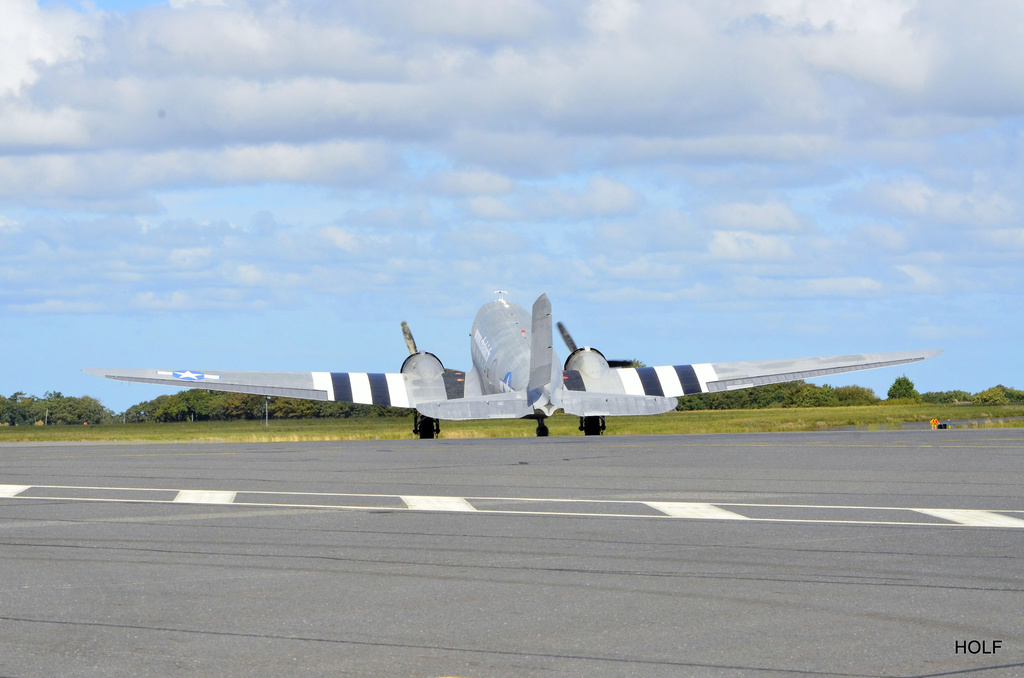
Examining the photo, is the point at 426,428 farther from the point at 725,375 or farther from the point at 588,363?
the point at 725,375

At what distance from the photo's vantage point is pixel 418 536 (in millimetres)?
11672

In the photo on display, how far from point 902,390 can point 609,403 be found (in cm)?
8706

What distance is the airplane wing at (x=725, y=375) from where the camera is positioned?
44031 millimetres

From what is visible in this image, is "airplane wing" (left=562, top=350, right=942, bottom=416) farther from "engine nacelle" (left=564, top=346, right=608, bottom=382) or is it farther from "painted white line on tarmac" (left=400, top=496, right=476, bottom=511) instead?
"painted white line on tarmac" (left=400, top=496, right=476, bottom=511)

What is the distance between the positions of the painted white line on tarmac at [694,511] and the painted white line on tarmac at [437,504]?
7.74 ft

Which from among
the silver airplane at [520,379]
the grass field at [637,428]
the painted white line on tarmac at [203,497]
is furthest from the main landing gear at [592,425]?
the painted white line on tarmac at [203,497]

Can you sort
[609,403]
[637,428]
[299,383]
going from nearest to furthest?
[609,403]
[299,383]
[637,428]

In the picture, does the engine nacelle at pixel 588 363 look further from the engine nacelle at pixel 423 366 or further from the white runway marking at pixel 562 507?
the white runway marking at pixel 562 507

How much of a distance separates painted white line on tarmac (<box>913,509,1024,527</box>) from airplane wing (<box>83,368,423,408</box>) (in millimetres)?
31546

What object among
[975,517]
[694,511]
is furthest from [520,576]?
[975,517]

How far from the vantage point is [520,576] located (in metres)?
9.20

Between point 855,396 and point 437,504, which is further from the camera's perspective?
point 855,396

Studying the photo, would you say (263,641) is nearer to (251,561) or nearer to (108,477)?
(251,561)

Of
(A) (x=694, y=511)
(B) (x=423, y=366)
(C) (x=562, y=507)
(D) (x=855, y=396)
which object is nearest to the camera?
(A) (x=694, y=511)
